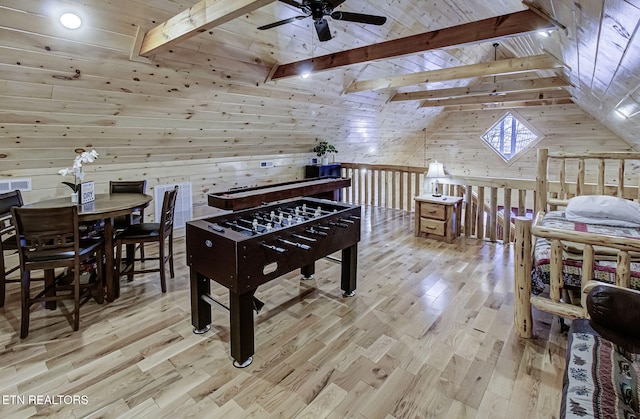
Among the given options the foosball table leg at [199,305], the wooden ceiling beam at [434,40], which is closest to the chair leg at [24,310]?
the foosball table leg at [199,305]

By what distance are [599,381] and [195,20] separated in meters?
3.14

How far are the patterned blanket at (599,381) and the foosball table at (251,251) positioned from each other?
163 cm

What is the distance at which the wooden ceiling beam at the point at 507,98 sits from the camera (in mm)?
6412

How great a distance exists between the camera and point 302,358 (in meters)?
2.36

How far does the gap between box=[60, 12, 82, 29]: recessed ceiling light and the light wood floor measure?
7.39 ft

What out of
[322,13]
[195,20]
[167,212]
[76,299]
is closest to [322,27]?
[322,13]

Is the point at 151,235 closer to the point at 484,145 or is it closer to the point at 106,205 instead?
the point at 106,205

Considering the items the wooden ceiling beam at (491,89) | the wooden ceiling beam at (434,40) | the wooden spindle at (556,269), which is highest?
the wooden ceiling beam at (491,89)

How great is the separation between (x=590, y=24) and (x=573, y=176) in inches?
279

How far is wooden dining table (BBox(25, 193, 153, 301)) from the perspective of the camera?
2863mm

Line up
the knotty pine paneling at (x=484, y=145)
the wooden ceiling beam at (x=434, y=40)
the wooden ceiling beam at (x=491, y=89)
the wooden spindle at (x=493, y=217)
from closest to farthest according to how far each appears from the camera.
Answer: the wooden ceiling beam at (x=434, y=40) → the wooden spindle at (x=493, y=217) → the wooden ceiling beam at (x=491, y=89) → the knotty pine paneling at (x=484, y=145)

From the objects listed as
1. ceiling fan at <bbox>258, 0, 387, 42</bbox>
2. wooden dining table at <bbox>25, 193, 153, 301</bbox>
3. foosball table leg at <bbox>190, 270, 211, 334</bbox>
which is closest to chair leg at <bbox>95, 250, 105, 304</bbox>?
wooden dining table at <bbox>25, 193, 153, 301</bbox>

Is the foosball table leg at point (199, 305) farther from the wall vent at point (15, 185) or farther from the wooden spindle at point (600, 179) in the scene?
the wooden spindle at point (600, 179)

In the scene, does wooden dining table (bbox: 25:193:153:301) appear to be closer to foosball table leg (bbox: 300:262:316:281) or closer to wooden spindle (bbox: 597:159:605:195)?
foosball table leg (bbox: 300:262:316:281)
